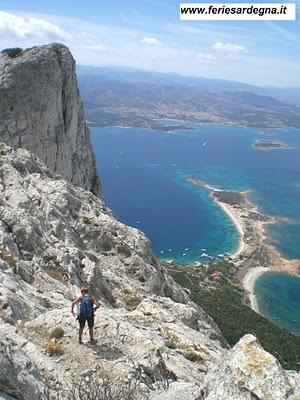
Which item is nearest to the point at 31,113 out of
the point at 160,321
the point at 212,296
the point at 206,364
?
the point at 160,321

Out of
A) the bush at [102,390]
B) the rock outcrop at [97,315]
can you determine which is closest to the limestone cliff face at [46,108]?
the rock outcrop at [97,315]

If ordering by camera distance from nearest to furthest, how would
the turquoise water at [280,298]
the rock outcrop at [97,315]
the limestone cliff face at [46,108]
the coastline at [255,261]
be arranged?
the rock outcrop at [97,315] → the limestone cliff face at [46,108] → the turquoise water at [280,298] → the coastline at [255,261]

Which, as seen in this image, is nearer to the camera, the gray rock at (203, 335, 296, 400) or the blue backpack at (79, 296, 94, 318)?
the gray rock at (203, 335, 296, 400)

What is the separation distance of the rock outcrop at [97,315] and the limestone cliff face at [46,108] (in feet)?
39.2

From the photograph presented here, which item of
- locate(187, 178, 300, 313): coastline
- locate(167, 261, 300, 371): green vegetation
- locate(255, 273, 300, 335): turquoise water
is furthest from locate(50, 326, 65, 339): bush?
locate(187, 178, 300, 313): coastline

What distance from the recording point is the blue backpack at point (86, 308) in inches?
613

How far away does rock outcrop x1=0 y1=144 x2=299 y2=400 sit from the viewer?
442 inches

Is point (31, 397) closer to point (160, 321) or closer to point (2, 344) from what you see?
point (2, 344)

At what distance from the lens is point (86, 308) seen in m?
15.7

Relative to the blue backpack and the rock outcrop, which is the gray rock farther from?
the blue backpack

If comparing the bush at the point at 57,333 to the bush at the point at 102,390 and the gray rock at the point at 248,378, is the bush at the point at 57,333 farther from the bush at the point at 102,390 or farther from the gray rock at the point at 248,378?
the gray rock at the point at 248,378

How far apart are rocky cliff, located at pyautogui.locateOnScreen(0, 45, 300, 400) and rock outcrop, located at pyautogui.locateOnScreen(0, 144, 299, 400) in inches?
1.5

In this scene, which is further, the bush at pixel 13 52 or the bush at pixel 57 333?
the bush at pixel 13 52

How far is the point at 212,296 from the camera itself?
125875 mm
